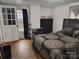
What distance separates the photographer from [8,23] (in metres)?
4.59

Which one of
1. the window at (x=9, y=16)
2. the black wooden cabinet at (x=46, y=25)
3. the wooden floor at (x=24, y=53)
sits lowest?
→ the wooden floor at (x=24, y=53)

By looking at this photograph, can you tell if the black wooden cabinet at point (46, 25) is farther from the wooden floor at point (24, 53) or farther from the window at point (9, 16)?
the wooden floor at point (24, 53)

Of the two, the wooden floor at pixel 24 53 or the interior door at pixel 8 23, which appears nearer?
the wooden floor at pixel 24 53

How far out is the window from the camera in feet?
14.7

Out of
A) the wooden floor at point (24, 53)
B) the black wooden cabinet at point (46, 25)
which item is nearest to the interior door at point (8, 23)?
the wooden floor at point (24, 53)

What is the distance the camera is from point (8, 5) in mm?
4480

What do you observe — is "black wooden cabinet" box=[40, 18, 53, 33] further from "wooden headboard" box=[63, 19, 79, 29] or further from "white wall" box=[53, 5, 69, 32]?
"wooden headboard" box=[63, 19, 79, 29]

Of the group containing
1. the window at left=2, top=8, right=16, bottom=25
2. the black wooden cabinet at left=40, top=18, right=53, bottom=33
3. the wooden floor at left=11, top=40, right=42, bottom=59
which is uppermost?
the window at left=2, top=8, right=16, bottom=25

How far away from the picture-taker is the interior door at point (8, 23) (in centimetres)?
445

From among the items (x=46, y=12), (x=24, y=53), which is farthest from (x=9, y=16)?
(x=46, y=12)

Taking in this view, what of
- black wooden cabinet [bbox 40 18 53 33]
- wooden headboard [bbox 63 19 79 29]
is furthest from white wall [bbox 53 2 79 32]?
wooden headboard [bbox 63 19 79 29]

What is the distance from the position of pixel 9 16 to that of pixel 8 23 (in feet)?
1.31

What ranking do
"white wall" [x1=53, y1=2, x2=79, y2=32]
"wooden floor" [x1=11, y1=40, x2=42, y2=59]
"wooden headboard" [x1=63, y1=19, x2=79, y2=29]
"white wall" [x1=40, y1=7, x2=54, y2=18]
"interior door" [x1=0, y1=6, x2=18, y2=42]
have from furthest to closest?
"white wall" [x1=40, y1=7, x2=54, y2=18], "white wall" [x1=53, y1=2, x2=79, y2=32], "interior door" [x1=0, y1=6, x2=18, y2=42], "wooden headboard" [x1=63, y1=19, x2=79, y2=29], "wooden floor" [x1=11, y1=40, x2=42, y2=59]

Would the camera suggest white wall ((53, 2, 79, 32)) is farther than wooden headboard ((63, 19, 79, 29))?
Yes
